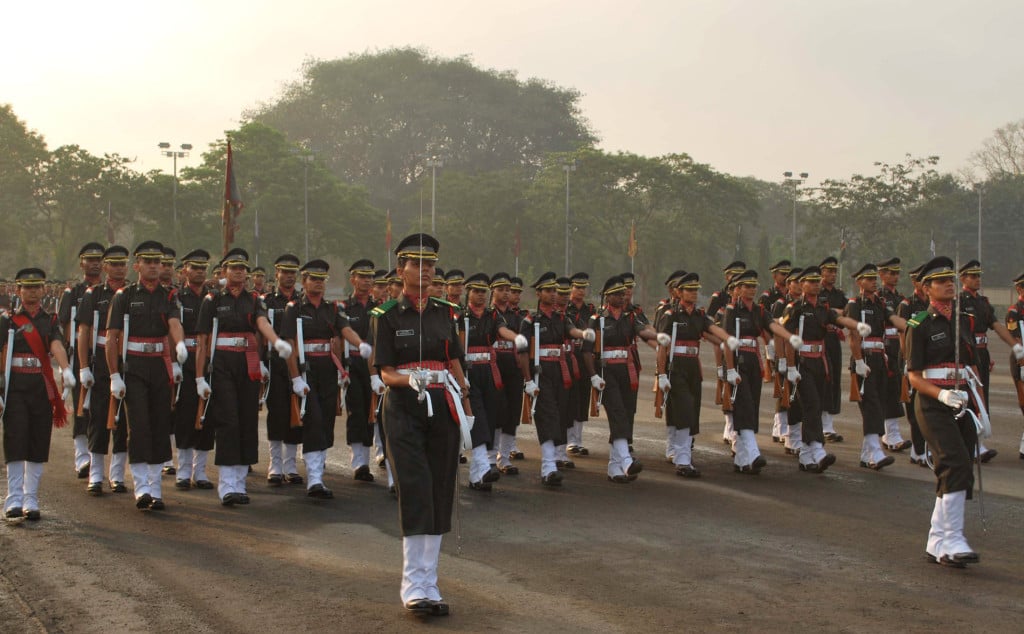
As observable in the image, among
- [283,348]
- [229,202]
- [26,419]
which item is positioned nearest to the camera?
[26,419]

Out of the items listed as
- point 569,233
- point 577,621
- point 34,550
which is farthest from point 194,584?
point 569,233

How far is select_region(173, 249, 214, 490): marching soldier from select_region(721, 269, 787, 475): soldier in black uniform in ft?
18.8

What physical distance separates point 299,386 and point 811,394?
574cm

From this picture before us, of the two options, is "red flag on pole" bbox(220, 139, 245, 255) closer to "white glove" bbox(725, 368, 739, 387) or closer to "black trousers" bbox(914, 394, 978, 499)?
"white glove" bbox(725, 368, 739, 387)

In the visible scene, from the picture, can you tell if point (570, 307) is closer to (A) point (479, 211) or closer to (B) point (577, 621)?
(B) point (577, 621)

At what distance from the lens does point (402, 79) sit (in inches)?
4190

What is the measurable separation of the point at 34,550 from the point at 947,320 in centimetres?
751

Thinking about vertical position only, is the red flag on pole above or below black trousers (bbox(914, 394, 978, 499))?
above

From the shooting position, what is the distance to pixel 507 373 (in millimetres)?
13031

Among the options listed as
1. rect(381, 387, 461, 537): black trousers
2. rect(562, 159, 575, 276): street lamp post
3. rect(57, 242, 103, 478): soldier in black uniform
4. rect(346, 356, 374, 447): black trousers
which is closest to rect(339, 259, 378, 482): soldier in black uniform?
rect(346, 356, 374, 447): black trousers

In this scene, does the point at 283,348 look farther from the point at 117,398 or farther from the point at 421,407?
the point at 421,407

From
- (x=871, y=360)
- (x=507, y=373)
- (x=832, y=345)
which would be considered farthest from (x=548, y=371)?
(x=832, y=345)

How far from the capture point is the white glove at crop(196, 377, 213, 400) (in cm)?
1085

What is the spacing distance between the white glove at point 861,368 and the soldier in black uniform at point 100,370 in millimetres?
8312
